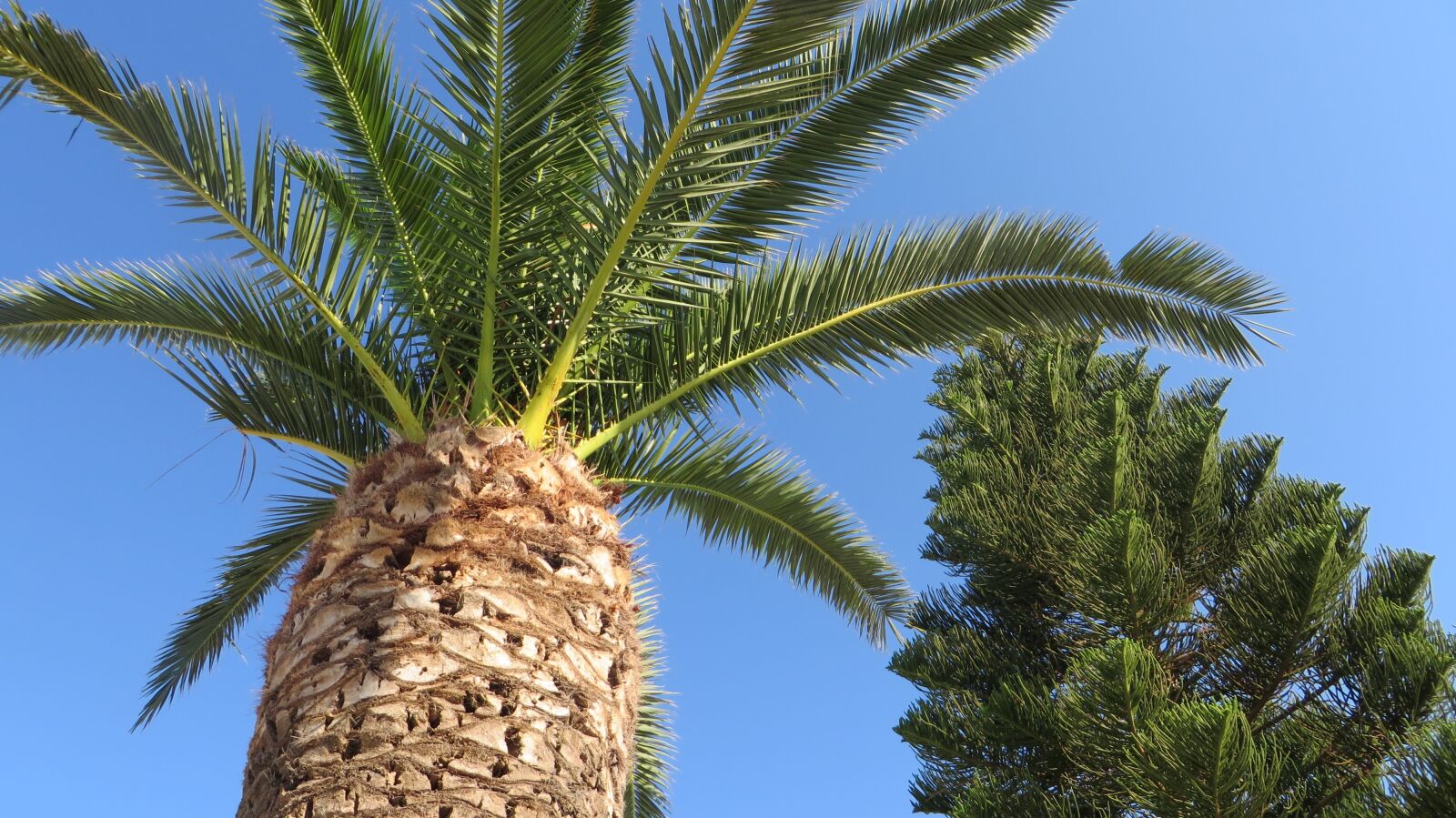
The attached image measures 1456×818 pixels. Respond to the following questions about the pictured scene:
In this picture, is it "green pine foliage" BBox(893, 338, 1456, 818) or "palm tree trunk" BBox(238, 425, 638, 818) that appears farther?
"green pine foliage" BBox(893, 338, 1456, 818)

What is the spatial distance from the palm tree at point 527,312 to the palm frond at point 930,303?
14 millimetres

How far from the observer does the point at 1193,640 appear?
5.34 metres

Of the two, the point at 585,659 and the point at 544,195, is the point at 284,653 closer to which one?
the point at 585,659

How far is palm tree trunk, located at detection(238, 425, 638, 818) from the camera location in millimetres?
2680

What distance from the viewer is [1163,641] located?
5.29 metres

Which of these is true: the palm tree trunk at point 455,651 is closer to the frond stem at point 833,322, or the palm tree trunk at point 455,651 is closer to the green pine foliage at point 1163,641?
the frond stem at point 833,322

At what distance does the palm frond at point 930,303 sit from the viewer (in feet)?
14.4

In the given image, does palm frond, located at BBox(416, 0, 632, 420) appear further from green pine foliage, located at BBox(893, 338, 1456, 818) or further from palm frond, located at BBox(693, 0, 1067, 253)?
green pine foliage, located at BBox(893, 338, 1456, 818)

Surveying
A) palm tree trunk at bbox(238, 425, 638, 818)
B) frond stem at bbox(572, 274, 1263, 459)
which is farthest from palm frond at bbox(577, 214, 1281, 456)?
palm tree trunk at bbox(238, 425, 638, 818)

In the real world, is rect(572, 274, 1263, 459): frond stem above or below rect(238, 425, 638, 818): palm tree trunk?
above

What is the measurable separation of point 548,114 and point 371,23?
905mm

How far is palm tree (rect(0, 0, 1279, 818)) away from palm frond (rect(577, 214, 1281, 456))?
0.01 m

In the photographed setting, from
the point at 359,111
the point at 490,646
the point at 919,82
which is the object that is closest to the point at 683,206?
the point at 919,82

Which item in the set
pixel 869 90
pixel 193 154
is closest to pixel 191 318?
pixel 193 154
